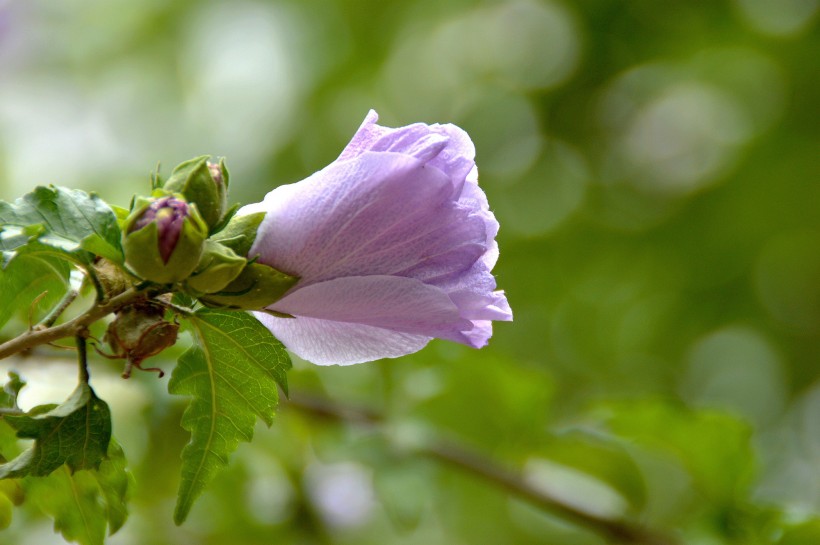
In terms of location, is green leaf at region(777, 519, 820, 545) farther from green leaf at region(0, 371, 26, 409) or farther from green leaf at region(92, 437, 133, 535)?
green leaf at region(0, 371, 26, 409)

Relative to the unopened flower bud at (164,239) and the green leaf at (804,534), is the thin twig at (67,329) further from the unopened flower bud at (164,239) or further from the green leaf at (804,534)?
the green leaf at (804,534)

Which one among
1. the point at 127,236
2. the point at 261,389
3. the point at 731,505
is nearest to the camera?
the point at 127,236

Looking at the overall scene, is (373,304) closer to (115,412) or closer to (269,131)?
(115,412)

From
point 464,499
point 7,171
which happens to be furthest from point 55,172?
point 464,499

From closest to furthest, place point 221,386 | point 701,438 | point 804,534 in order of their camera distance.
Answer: point 221,386 → point 804,534 → point 701,438

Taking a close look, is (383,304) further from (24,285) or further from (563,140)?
(563,140)

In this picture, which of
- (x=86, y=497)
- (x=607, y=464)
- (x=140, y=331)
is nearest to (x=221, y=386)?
(x=140, y=331)
